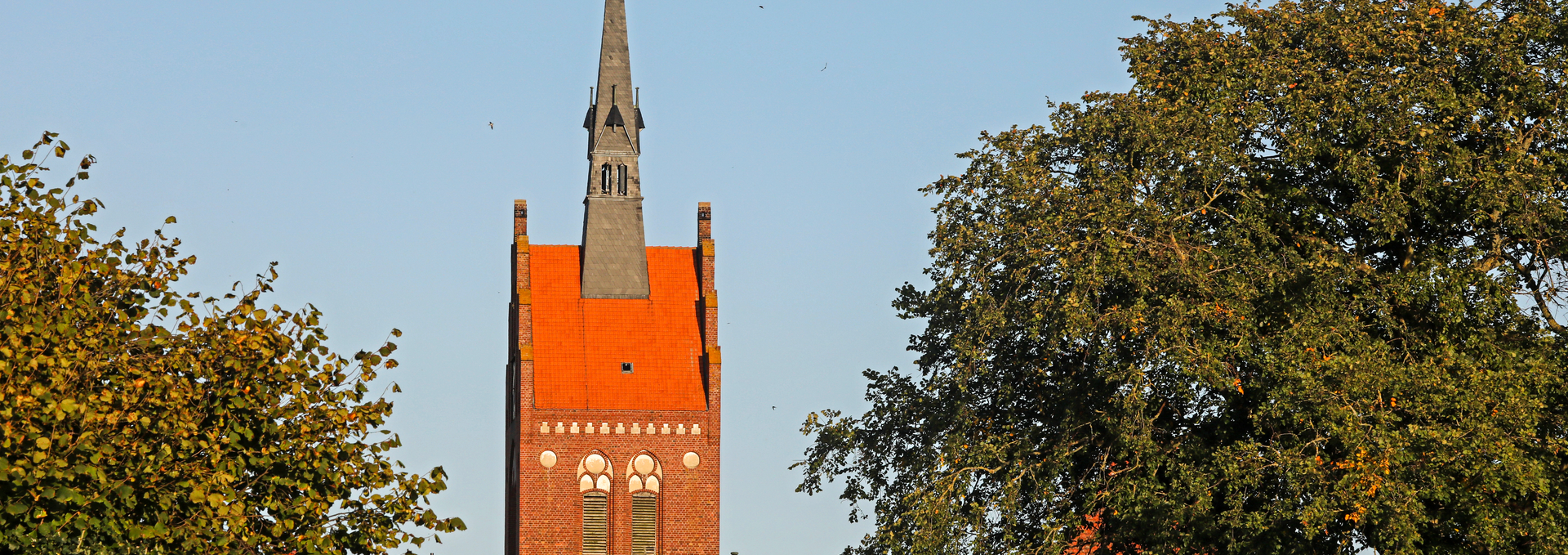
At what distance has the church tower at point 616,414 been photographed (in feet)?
200

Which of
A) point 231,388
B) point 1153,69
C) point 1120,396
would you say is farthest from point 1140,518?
point 231,388

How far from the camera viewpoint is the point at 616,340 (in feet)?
204

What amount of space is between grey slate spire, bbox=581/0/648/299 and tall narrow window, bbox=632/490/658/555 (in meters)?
6.76

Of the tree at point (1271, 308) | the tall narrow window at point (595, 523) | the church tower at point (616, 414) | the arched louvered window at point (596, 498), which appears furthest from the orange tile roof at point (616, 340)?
the tree at point (1271, 308)

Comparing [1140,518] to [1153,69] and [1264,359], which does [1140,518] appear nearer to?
[1264,359]

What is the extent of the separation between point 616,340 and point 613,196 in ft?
18.7

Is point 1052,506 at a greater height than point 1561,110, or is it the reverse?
point 1561,110

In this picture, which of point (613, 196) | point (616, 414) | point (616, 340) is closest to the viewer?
point (616, 414)

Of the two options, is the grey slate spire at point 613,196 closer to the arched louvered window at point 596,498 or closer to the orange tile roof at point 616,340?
the orange tile roof at point 616,340

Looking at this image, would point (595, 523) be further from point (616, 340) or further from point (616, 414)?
point (616, 340)

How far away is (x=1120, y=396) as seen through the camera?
27141 millimetres

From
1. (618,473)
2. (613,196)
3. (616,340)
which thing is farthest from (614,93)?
(618,473)

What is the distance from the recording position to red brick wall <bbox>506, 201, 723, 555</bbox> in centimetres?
6081

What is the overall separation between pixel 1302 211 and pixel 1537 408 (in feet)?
15.3
